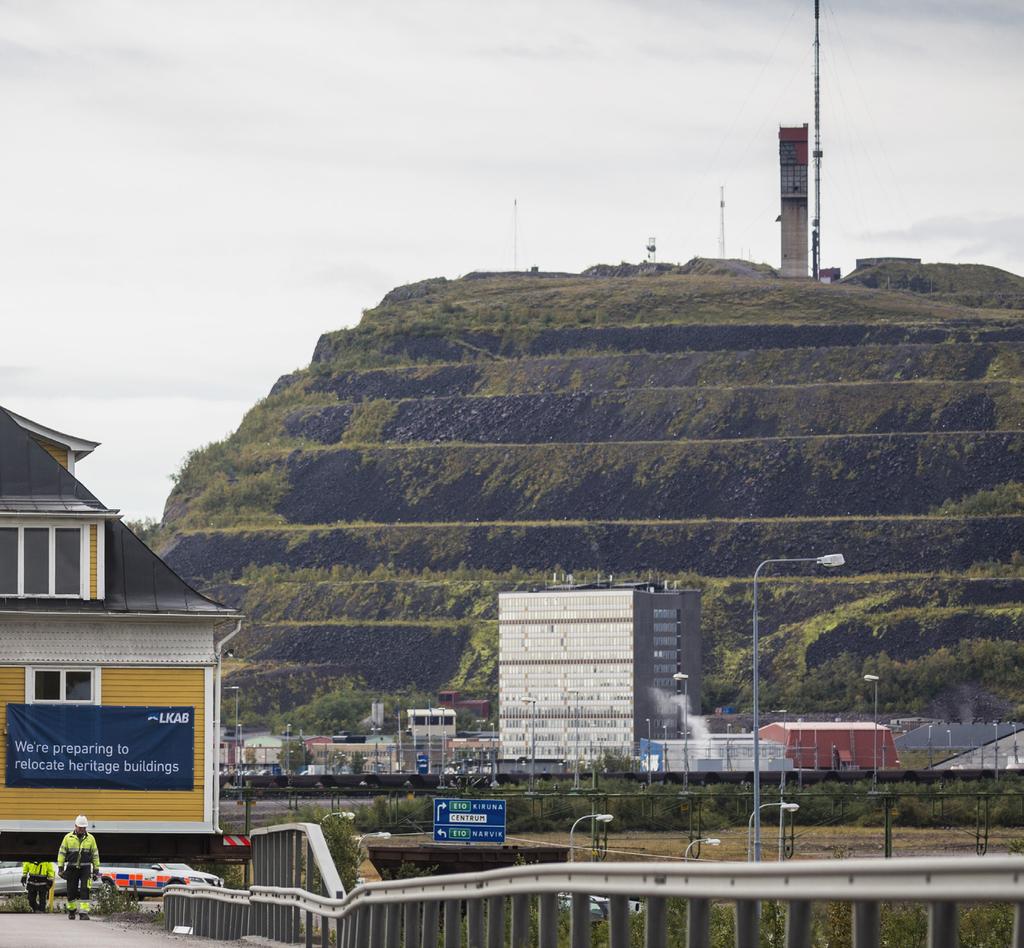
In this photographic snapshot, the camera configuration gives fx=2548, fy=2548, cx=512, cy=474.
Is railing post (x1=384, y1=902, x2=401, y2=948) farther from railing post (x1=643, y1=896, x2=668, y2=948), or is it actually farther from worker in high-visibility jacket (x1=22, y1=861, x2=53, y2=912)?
worker in high-visibility jacket (x1=22, y1=861, x2=53, y2=912)

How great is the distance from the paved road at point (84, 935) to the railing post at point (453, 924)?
6.61 meters

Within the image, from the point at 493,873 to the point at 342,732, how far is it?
17410 centimetres

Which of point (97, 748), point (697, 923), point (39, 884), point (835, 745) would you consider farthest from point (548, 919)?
point (835, 745)

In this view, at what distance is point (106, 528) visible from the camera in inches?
1710

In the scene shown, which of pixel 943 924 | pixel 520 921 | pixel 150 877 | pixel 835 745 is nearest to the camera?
pixel 943 924

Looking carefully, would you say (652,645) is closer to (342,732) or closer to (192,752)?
(342,732)

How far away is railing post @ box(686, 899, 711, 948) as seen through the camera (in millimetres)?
13234

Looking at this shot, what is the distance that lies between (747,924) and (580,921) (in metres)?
2.64

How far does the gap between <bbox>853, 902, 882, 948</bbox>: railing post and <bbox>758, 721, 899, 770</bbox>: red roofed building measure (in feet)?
472

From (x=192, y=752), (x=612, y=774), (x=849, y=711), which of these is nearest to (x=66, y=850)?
(x=192, y=752)

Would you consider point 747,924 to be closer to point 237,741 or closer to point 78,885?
point 78,885

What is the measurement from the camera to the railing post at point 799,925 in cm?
1241

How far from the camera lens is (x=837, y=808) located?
10706 cm

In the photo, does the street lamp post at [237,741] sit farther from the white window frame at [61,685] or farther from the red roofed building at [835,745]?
the white window frame at [61,685]
